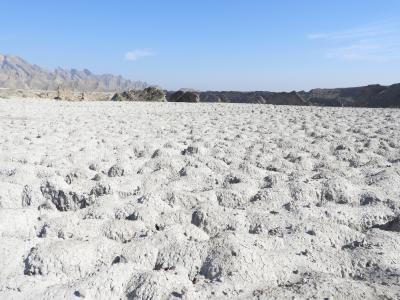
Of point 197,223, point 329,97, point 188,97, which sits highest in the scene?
point 188,97

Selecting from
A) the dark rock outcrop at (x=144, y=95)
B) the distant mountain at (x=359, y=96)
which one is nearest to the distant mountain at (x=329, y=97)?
the distant mountain at (x=359, y=96)

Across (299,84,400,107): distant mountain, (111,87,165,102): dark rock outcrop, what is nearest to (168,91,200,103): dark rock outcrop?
(111,87,165,102): dark rock outcrop

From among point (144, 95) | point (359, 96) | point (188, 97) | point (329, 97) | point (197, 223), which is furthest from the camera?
point (329, 97)

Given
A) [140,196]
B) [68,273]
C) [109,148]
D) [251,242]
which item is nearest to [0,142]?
[109,148]

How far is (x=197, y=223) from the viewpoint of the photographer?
2613 mm

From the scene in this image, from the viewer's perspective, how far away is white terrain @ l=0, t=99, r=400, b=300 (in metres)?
1.92

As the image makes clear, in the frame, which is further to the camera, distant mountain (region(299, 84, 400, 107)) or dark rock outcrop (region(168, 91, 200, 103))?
distant mountain (region(299, 84, 400, 107))

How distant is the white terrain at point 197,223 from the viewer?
192 cm

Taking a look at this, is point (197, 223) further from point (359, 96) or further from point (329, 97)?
point (329, 97)

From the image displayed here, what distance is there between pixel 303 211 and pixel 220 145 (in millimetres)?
2408

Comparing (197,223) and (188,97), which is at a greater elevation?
(188,97)

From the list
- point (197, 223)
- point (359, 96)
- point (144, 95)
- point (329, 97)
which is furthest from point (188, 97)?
point (329, 97)

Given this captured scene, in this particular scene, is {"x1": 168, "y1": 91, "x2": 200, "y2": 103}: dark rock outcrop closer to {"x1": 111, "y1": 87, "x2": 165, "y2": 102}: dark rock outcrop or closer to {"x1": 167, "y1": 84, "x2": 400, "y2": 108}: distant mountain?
{"x1": 111, "y1": 87, "x2": 165, "y2": 102}: dark rock outcrop

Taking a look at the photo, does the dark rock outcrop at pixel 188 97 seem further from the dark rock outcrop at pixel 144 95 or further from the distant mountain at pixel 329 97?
the distant mountain at pixel 329 97
